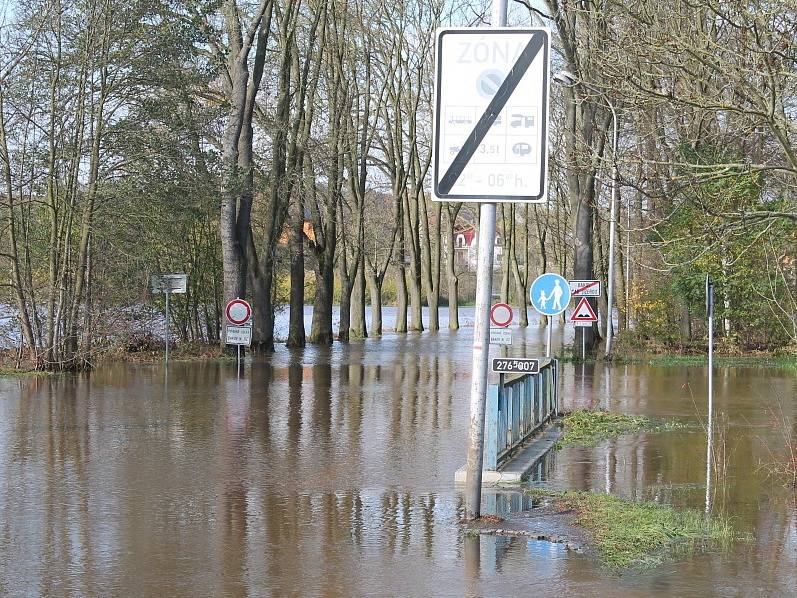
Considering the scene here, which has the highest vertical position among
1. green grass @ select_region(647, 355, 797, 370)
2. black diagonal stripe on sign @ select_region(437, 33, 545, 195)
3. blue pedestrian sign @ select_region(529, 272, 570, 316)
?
black diagonal stripe on sign @ select_region(437, 33, 545, 195)

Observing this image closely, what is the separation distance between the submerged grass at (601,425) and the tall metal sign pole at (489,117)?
20.4ft

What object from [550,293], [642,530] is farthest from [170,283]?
[642,530]

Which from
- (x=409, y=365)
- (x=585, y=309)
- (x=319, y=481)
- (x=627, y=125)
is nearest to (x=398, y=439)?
(x=319, y=481)

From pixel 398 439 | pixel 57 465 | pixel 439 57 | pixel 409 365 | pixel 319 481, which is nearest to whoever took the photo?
pixel 439 57

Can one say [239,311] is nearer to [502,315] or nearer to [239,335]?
[239,335]

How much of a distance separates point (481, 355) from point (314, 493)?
265 centimetres

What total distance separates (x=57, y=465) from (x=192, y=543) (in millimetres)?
4485

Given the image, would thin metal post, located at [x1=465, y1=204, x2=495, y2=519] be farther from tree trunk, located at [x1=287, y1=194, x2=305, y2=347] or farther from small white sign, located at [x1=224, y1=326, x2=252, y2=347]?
tree trunk, located at [x1=287, y1=194, x2=305, y2=347]

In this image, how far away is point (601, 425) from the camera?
55.8ft

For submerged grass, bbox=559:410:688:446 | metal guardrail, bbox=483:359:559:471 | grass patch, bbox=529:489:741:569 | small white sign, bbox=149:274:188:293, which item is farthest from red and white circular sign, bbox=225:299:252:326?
grass patch, bbox=529:489:741:569

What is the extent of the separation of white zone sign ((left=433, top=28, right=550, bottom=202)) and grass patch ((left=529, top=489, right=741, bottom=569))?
2.78m

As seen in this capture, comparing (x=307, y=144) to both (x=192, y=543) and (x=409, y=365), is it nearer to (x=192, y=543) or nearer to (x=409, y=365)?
Answer: (x=409, y=365)

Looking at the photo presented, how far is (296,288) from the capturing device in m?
43.4

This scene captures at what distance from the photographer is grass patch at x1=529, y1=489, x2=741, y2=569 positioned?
29.0 feet
